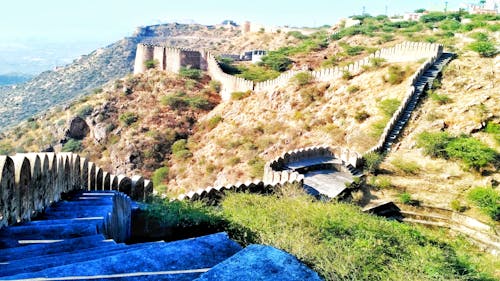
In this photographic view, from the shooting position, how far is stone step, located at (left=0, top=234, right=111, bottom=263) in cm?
273

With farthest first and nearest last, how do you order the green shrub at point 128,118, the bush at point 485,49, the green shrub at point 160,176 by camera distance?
the green shrub at point 128,118
the green shrub at point 160,176
the bush at point 485,49

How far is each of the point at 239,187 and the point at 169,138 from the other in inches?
891

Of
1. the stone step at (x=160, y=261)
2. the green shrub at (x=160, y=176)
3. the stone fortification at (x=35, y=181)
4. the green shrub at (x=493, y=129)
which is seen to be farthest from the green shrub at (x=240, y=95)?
the stone step at (x=160, y=261)

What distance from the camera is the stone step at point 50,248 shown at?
8.95ft

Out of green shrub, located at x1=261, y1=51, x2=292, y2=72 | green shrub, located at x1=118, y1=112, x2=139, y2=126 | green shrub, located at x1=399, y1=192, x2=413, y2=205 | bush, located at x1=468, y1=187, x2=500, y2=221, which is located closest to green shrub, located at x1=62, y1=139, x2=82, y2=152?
green shrub, located at x1=118, y1=112, x2=139, y2=126

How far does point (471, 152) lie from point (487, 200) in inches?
105

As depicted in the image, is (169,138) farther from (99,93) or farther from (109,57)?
(109,57)

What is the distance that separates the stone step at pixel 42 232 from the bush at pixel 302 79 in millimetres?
23396

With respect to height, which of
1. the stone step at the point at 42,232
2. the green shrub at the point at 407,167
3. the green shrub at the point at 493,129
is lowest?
the green shrub at the point at 407,167

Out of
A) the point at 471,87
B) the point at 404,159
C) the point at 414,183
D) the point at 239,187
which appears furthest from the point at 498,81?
the point at 239,187

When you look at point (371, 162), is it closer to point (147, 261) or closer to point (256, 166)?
point (256, 166)

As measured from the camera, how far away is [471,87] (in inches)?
725

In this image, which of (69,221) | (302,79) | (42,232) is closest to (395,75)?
(302,79)

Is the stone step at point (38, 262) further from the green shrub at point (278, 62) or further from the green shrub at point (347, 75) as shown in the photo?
the green shrub at point (278, 62)
